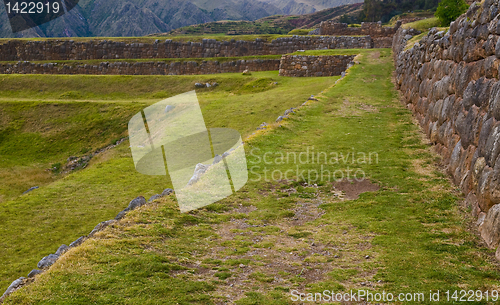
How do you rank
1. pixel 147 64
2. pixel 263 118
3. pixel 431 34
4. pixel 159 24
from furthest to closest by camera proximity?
1. pixel 159 24
2. pixel 147 64
3. pixel 263 118
4. pixel 431 34

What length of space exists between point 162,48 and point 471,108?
3199cm

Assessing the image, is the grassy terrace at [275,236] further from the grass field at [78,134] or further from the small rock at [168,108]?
the small rock at [168,108]

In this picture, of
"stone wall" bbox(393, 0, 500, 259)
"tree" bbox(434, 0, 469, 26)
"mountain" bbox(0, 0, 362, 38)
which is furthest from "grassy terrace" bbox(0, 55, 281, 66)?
"mountain" bbox(0, 0, 362, 38)

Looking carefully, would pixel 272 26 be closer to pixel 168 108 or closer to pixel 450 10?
pixel 450 10

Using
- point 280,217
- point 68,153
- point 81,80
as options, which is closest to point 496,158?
point 280,217

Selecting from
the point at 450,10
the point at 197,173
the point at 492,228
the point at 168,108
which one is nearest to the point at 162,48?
the point at 168,108

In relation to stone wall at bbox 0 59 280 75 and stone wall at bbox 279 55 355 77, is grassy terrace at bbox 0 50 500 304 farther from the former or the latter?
stone wall at bbox 0 59 280 75

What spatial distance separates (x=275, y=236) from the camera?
292 inches

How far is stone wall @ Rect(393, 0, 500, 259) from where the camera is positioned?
21.7 ft

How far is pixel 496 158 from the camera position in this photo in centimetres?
644

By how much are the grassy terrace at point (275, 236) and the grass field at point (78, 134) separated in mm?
90

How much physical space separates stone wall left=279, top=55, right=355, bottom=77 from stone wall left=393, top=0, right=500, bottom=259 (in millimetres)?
15678

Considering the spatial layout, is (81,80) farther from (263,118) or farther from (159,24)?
(159,24)

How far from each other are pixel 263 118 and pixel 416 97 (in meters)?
7.00
